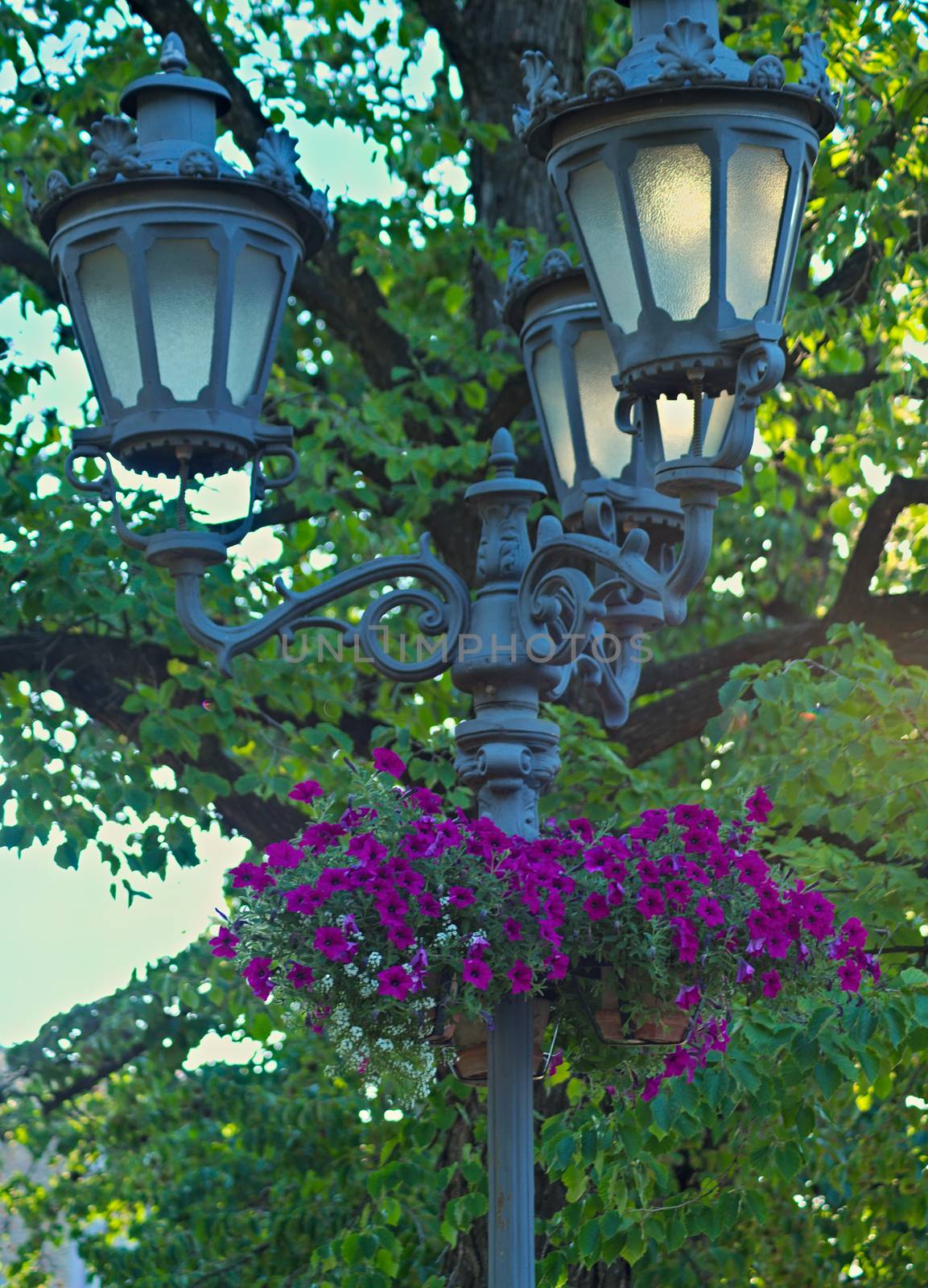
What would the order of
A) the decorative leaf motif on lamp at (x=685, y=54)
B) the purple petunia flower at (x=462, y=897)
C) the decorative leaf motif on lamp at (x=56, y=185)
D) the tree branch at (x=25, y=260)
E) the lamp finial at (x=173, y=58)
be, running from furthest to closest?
1. the tree branch at (x=25, y=260)
2. the lamp finial at (x=173, y=58)
3. the decorative leaf motif on lamp at (x=56, y=185)
4. the purple petunia flower at (x=462, y=897)
5. the decorative leaf motif on lamp at (x=685, y=54)

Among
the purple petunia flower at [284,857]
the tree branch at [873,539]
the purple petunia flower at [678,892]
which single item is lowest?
the purple petunia flower at [678,892]

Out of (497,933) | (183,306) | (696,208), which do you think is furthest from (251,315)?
(497,933)

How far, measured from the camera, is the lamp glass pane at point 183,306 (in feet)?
13.4

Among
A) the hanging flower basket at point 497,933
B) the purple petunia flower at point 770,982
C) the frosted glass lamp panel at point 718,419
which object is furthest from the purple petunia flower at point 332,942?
the frosted glass lamp panel at point 718,419

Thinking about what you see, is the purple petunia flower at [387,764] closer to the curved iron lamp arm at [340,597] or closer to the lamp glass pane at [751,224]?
the curved iron lamp arm at [340,597]

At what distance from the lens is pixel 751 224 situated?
3.50 m

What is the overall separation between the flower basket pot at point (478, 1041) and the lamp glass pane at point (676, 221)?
4.61 feet

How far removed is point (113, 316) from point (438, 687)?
4788 mm

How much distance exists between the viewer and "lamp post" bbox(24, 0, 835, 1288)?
11.4ft

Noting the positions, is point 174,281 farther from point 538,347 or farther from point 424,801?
point 424,801

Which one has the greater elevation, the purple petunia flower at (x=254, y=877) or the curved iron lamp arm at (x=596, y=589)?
the curved iron lamp arm at (x=596, y=589)

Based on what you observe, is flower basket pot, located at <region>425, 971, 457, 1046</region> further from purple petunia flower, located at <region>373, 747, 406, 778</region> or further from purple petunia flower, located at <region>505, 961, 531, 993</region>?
purple petunia flower, located at <region>373, 747, 406, 778</region>

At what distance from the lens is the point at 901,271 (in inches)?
324

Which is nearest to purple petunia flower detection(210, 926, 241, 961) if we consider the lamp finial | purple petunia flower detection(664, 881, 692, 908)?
purple petunia flower detection(664, 881, 692, 908)
